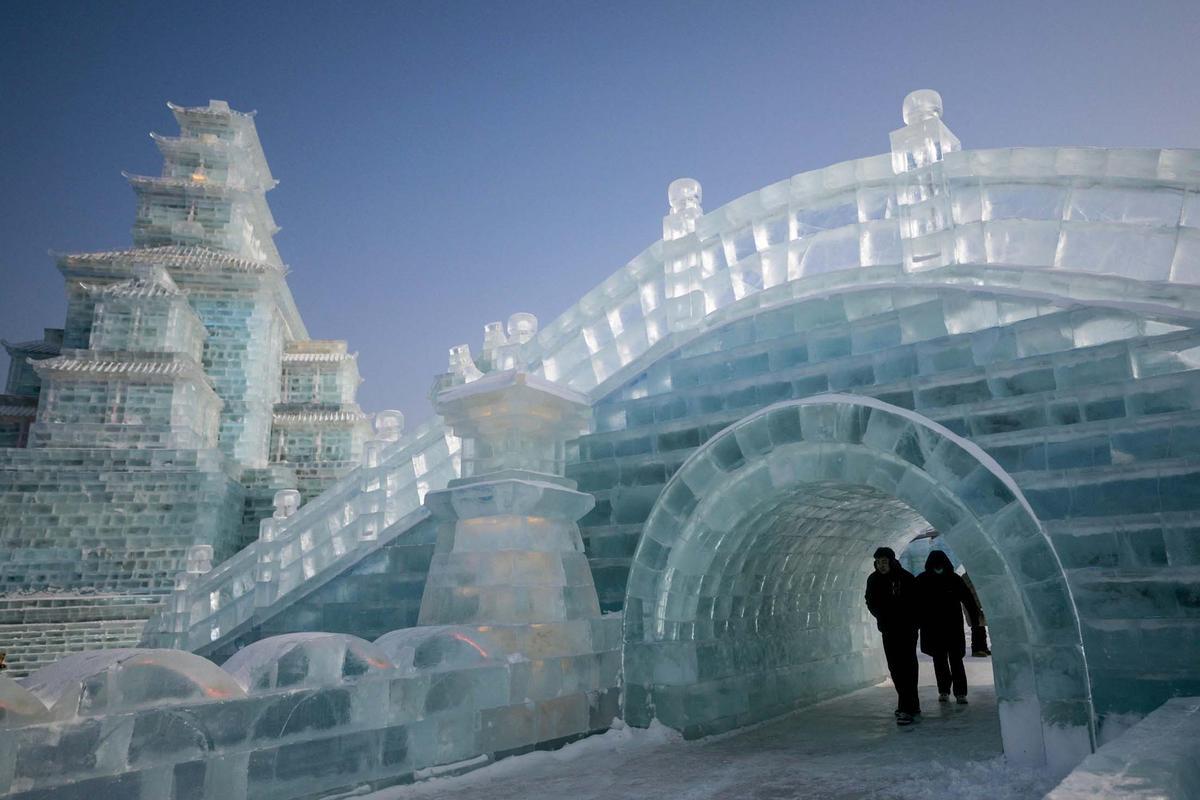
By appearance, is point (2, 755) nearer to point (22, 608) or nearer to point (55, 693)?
point (55, 693)

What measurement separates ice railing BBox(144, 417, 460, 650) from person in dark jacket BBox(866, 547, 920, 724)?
13.6ft

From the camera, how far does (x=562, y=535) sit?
5773 millimetres

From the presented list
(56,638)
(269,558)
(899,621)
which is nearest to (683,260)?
(899,621)

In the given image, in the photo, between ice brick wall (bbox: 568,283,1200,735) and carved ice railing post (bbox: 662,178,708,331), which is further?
carved ice railing post (bbox: 662,178,708,331)

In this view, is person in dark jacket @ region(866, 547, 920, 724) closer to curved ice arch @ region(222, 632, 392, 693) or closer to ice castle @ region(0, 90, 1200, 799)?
ice castle @ region(0, 90, 1200, 799)

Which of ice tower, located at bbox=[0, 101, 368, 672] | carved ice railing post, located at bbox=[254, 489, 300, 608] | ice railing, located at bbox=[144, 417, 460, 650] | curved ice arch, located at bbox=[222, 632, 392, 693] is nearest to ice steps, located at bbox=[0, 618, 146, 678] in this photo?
ice tower, located at bbox=[0, 101, 368, 672]

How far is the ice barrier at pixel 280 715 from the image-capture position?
9.53 feet

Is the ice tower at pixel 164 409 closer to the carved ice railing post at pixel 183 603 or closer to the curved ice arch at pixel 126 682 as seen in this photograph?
the carved ice railing post at pixel 183 603

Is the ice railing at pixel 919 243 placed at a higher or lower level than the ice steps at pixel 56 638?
higher

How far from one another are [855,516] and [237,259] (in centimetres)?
2359

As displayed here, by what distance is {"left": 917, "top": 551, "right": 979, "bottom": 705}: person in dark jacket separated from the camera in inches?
302

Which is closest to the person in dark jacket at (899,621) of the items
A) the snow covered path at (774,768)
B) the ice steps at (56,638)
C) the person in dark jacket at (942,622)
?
the snow covered path at (774,768)

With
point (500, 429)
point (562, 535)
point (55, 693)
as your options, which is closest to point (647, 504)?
point (562, 535)

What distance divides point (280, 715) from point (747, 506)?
3.52 m
